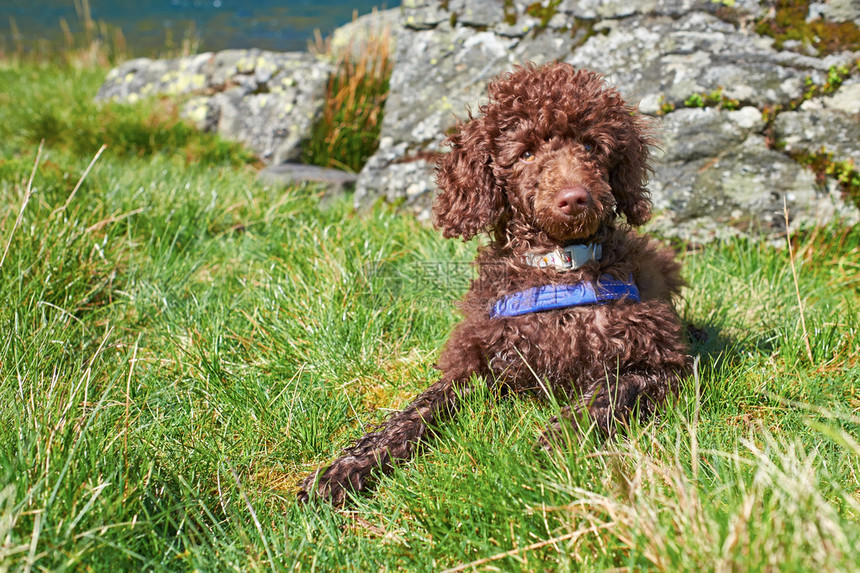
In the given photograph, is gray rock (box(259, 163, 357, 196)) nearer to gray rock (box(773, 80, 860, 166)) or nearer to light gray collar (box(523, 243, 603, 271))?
light gray collar (box(523, 243, 603, 271))

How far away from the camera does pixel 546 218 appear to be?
2484mm

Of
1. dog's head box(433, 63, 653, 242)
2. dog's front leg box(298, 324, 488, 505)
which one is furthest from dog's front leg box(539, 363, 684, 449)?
dog's head box(433, 63, 653, 242)

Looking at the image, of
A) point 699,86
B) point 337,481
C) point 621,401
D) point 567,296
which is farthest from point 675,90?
point 337,481

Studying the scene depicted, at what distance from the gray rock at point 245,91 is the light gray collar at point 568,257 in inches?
181

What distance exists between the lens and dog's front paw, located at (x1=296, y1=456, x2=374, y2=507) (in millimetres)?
2416

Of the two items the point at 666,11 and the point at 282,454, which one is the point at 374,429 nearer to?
the point at 282,454

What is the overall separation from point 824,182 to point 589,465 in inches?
130

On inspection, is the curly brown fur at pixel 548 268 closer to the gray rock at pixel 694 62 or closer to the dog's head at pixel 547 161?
the dog's head at pixel 547 161

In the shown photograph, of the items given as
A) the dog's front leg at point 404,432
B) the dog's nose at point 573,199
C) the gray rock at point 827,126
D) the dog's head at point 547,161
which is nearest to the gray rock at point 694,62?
the gray rock at point 827,126

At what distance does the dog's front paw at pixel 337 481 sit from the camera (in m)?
2.42

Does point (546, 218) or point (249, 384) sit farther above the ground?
point (546, 218)

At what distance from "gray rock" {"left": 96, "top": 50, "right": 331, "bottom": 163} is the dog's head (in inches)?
169

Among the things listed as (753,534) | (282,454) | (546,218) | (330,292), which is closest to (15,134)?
(330,292)

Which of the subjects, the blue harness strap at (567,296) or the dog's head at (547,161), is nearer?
the dog's head at (547,161)
